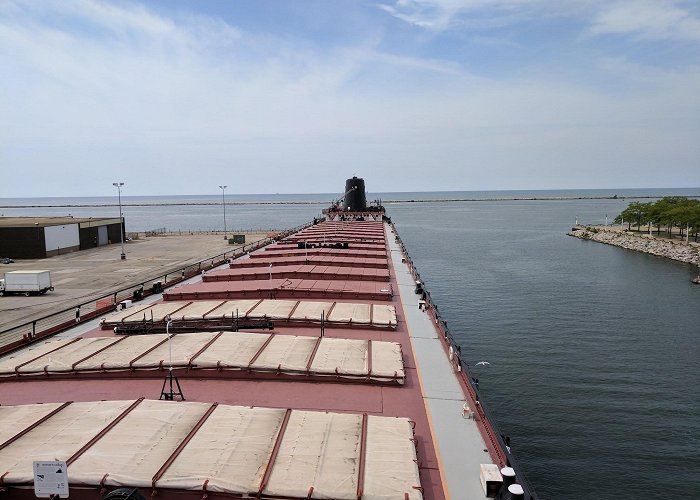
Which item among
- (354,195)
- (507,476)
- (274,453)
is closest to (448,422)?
(507,476)

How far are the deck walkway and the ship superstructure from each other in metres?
0.04

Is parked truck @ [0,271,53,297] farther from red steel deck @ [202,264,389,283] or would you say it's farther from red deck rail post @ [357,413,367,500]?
red deck rail post @ [357,413,367,500]

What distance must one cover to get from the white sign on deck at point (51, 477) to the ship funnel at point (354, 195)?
7785cm

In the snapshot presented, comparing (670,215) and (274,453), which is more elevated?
(670,215)

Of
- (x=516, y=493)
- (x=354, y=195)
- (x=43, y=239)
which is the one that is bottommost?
(x=516, y=493)

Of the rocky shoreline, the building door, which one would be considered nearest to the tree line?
the rocky shoreline

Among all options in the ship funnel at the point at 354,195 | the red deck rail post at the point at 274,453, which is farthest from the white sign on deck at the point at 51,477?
the ship funnel at the point at 354,195

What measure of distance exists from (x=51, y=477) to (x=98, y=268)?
197 feet

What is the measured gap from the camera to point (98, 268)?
197 feet

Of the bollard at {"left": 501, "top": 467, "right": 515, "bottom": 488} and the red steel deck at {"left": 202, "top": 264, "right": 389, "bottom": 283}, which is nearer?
the bollard at {"left": 501, "top": 467, "right": 515, "bottom": 488}

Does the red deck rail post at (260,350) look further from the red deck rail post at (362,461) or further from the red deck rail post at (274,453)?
the red deck rail post at (362,461)

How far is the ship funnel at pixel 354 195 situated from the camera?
275ft

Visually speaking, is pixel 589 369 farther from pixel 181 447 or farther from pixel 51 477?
pixel 51 477

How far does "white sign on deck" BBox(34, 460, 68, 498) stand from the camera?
6.57 meters
